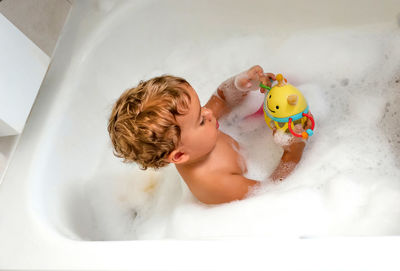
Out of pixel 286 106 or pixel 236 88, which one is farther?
pixel 236 88

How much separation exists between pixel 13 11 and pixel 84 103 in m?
0.30

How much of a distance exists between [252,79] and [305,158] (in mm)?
264

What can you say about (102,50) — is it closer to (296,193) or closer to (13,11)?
(13,11)

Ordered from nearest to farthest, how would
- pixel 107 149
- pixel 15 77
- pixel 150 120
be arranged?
pixel 150 120, pixel 15 77, pixel 107 149

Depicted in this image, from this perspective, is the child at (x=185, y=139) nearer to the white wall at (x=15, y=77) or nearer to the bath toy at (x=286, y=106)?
the bath toy at (x=286, y=106)

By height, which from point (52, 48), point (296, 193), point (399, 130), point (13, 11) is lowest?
Result: point (399, 130)

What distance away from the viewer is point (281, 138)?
102cm

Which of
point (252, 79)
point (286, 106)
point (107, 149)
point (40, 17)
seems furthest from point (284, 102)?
point (40, 17)

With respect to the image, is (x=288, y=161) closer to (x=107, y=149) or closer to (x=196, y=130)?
(x=196, y=130)

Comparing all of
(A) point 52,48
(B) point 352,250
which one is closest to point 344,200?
(B) point 352,250

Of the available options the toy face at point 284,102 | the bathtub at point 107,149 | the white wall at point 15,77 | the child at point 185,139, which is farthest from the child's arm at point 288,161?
the white wall at point 15,77

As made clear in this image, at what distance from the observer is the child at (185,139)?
82 cm

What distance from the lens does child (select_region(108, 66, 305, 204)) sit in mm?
824

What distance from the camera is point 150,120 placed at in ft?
2.66
